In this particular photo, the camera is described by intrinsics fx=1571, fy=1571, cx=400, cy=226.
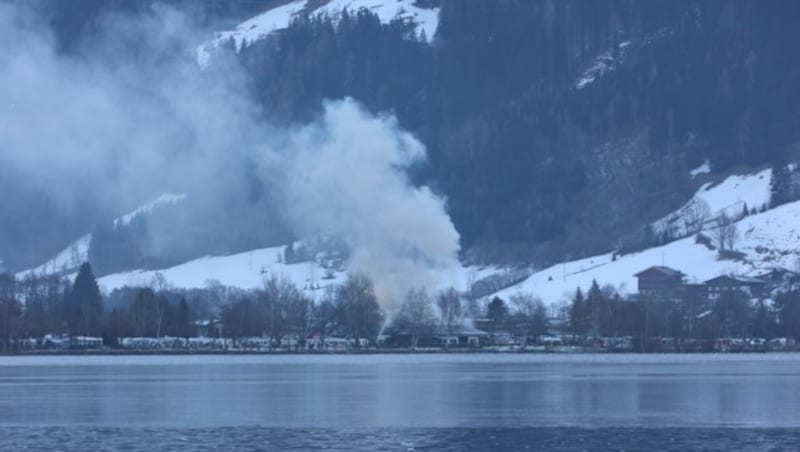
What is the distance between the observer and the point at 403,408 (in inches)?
Result: 2822

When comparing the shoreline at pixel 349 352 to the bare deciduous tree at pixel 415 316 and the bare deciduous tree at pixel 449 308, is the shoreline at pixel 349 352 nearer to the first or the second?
the bare deciduous tree at pixel 415 316

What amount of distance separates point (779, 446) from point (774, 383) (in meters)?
38.1

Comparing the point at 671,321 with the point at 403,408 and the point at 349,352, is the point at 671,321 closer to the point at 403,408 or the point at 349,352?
the point at 349,352

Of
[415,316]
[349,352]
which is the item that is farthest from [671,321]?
[349,352]

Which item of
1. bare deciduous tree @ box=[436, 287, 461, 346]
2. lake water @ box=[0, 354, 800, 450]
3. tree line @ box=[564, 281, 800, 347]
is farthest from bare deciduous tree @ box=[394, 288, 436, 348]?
lake water @ box=[0, 354, 800, 450]

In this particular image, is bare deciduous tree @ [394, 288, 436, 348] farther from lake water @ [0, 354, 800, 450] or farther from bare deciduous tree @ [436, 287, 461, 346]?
lake water @ [0, 354, 800, 450]

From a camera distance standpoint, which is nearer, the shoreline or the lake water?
the lake water

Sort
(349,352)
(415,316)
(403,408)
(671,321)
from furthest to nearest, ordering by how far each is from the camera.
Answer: (671,321)
(415,316)
(349,352)
(403,408)

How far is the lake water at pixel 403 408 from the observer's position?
57.7 metres

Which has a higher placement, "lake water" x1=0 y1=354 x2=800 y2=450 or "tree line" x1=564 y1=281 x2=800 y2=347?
"tree line" x1=564 y1=281 x2=800 y2=347

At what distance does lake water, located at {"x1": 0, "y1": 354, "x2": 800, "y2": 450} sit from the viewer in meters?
57.7

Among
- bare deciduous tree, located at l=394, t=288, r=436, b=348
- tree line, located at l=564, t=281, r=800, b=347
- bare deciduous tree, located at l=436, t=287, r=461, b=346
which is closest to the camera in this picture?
bare deciduous tree, located at l=394, t=288, r=436, b=348

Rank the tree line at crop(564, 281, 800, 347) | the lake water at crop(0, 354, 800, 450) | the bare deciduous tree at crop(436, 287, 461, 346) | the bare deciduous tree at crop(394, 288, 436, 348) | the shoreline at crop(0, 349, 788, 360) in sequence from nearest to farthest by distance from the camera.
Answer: the lake water at crop(0, 354, 800, 450) < the shoreline at crop(0, 349, 788, 360) < the bare deciduous tree at crop(394, 288, 436, 348) < the bare deciduous tree at crop(436, 287, 461, 346) < the tree line at crop(564, 281, 800, 347)

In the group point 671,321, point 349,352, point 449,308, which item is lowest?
point 349,352
